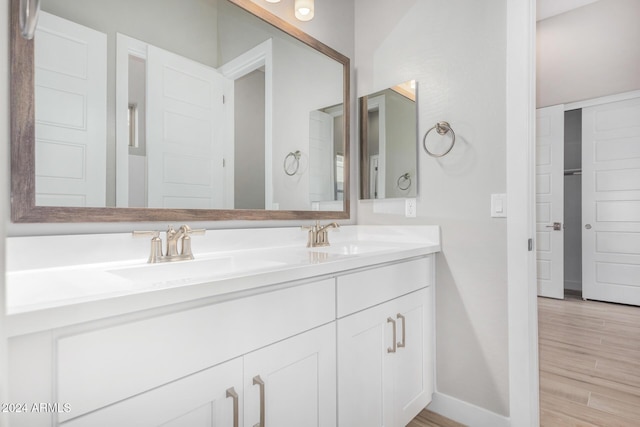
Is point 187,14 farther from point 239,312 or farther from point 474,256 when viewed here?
point 474,256

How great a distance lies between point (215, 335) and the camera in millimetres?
825

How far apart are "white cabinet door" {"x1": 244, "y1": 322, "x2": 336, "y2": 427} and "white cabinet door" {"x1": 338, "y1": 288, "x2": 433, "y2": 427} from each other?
0.06m

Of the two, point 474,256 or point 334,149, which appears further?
point 334,149

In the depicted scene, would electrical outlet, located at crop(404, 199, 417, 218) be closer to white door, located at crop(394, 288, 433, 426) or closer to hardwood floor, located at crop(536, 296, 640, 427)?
white door, located at crop(394, 288, 433, 426)

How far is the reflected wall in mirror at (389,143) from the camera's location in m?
1.86

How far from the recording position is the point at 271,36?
1.66 metres

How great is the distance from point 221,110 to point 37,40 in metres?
0.61

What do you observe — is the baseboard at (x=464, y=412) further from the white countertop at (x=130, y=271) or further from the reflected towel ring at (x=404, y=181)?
the reflected towel ring at (x=404, y=181)

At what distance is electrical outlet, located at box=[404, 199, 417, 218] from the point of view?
185cm

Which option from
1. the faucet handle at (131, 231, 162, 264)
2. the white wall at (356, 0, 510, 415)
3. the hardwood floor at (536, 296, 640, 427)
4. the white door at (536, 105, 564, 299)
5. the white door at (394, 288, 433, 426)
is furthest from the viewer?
the white door at (536, 105, 564, 299)

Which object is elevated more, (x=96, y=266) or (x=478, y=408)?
(x=96, y=266)

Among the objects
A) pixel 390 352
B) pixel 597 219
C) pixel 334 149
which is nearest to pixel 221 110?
pixel 334 149

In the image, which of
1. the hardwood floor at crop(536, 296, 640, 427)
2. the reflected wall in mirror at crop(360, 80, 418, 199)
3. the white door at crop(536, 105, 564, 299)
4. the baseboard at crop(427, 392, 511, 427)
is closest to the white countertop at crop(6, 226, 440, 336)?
the reflected wall in mirror at crop(360, 80, 418, 199)

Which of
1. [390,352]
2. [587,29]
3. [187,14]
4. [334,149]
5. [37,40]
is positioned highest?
[587,29]
